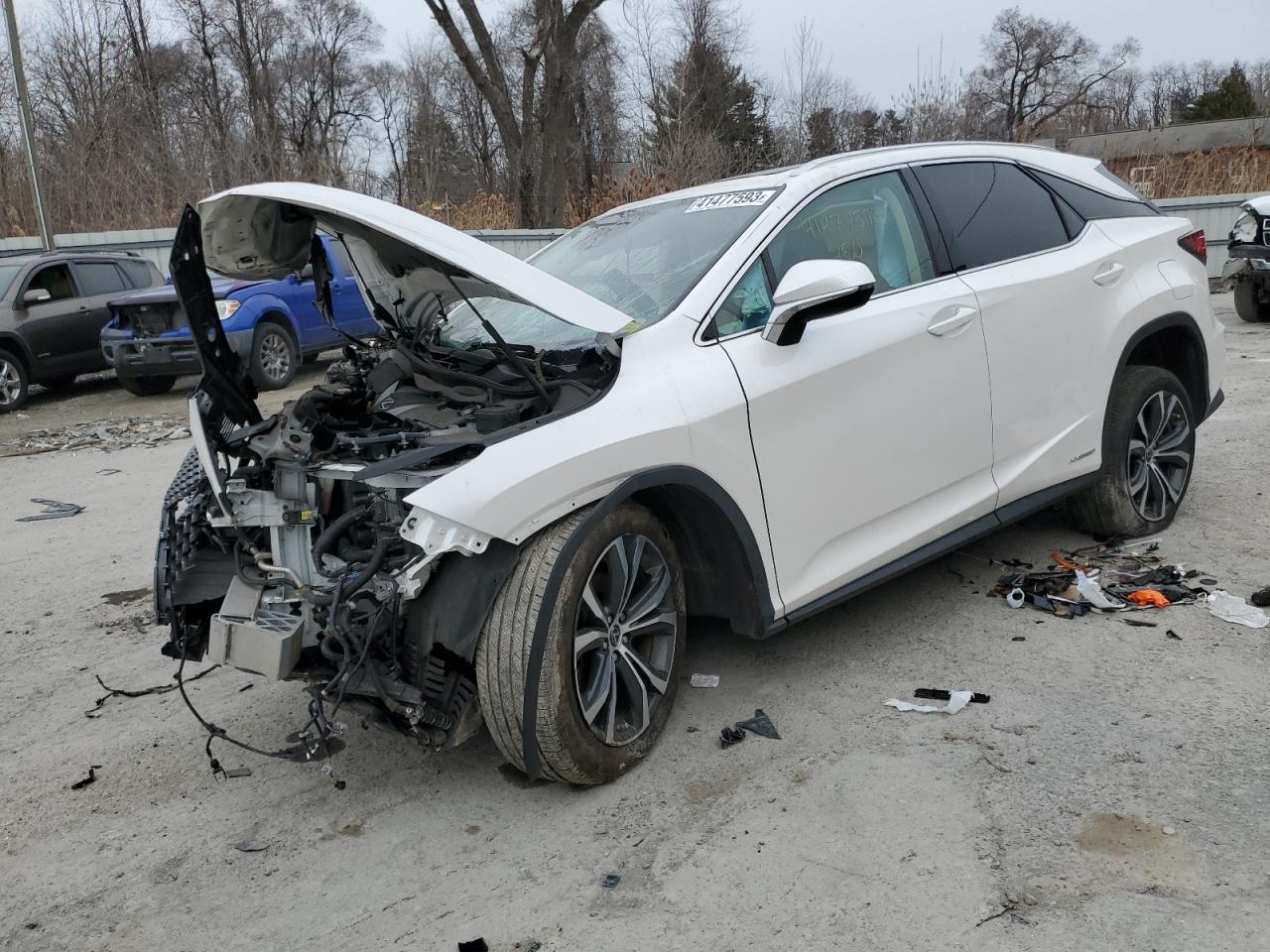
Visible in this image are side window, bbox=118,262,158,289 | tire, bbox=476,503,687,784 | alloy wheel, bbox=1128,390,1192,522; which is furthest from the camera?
side window, bbox=118,262,158,289

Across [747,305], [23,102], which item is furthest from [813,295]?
[23,102]

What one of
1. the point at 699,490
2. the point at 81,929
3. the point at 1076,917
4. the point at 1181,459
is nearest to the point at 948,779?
the point at 1076,917

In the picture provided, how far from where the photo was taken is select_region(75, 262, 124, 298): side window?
1335 cm

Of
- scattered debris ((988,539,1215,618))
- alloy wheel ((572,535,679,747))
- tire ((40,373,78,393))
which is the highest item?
tire ((40,373,78,393))

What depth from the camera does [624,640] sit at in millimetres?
3281

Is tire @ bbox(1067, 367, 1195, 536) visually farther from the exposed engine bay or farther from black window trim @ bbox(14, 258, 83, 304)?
black window trim @ bbox(14, 258, 83, 304)

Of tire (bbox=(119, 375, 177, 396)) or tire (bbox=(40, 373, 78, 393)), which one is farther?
tire (bbox=(40, 373, 78, 393))

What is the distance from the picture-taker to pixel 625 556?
3.20 metres

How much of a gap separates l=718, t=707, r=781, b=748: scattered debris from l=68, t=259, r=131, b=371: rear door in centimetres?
1190

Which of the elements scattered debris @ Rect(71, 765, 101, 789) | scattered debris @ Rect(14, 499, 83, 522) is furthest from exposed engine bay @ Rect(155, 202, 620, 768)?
scattered debris @ Rect(14, 499, 83, 522)

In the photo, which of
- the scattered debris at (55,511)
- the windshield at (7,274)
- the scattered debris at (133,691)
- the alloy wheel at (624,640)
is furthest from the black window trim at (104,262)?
the alloy wheel at (624,640)

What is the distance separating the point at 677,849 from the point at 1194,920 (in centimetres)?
126

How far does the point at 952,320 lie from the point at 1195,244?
6.57 feet

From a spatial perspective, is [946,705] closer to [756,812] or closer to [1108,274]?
[756,812]
